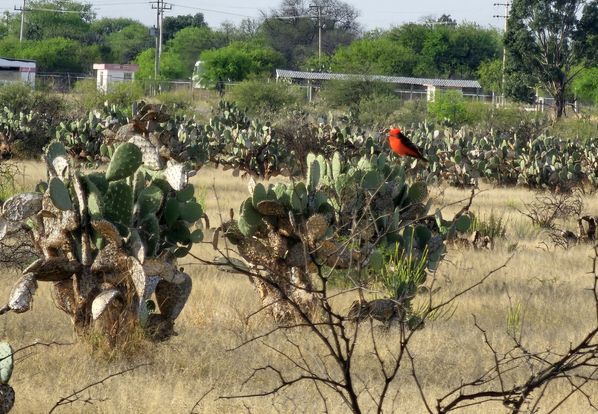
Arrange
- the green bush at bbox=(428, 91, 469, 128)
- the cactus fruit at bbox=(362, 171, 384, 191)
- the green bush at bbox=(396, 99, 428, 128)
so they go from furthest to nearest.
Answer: the green bush at bbox=(428, 91, 469, 128)
the green bush at bbox=(396, 99, 428, 128)
the cactus fruit at bbox=(362, 171, 384, 191)

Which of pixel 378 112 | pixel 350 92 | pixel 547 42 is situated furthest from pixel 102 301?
pixel 547 42

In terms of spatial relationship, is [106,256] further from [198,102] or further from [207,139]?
[198,102]

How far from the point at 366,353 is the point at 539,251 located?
5386 millimetres

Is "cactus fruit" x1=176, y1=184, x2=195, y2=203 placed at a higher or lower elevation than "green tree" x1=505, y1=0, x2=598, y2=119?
lower

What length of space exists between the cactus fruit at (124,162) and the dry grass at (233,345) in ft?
2.13

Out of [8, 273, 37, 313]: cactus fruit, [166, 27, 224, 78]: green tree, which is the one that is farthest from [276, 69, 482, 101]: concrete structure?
[8, 273, 37, 313]: cactus fruit

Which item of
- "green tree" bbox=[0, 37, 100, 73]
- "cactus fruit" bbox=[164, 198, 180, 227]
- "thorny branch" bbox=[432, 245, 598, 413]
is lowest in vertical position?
"thorny branch" bbox=[432, 245, 598, 413]

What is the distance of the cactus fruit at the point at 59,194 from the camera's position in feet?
20.9

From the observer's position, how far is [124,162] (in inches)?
262

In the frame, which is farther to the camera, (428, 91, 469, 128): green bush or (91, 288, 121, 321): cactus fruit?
(428, 91, 469, 128): green bush

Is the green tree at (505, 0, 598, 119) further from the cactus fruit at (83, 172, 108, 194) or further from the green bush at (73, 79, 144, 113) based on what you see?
the cactus fruit at (83, 172, 108, 194)

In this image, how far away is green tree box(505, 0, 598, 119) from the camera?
52156 mm

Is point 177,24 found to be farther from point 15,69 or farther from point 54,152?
point 54,152

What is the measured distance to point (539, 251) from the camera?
11.8 m
